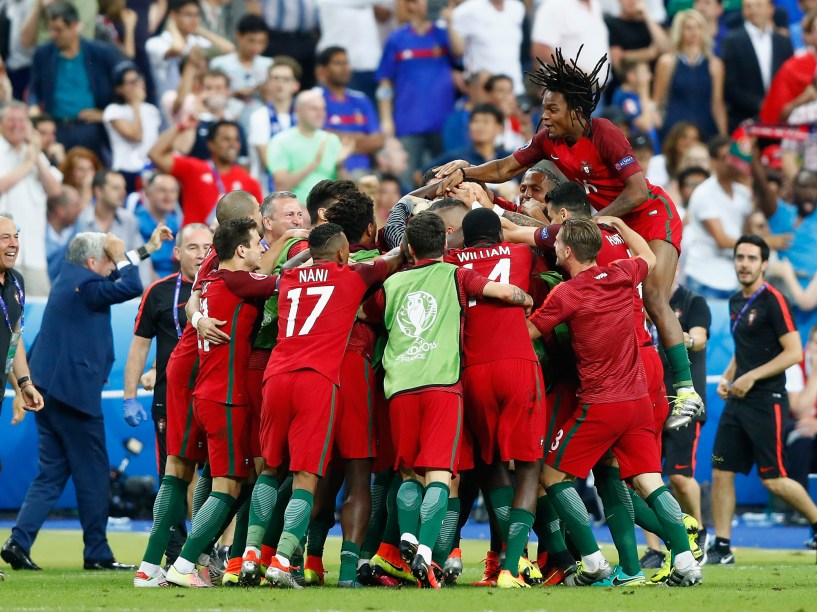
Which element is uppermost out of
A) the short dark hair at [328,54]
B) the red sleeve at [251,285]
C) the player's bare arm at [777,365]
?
the short dark hair at [328,54]

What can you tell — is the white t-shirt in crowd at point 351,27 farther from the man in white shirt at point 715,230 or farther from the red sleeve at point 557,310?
the red sleeve at point 557,310

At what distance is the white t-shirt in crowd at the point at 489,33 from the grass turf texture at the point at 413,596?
9255 millimetres

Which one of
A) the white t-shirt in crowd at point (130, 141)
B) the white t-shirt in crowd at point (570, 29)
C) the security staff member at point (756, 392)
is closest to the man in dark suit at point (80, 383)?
the security staff member at point (756, 392)

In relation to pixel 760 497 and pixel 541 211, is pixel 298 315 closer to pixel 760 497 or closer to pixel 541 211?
pixel 541 211

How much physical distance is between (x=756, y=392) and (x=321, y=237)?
5127mm

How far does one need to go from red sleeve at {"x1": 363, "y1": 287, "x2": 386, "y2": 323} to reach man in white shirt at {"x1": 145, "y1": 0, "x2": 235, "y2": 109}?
9.16 m

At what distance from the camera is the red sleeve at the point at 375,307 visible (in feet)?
30.2

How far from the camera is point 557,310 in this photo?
898cm

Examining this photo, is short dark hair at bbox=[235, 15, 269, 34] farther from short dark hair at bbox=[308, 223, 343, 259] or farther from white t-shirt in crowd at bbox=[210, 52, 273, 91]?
short dark hair at bbox=[308, 223, 343, 259]

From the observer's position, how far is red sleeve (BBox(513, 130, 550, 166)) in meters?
10.0

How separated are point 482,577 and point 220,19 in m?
10.6

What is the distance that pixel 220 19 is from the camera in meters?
18.7

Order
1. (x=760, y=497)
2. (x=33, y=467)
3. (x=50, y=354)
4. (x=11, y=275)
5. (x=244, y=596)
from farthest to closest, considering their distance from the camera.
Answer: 1. (x=760, y=497)
2. (x=33, y=467)
3. (x=50, y=354)
4. (x=11, y=275)
5. (x=244, y=596)

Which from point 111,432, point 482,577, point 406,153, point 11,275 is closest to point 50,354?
point 11,275
